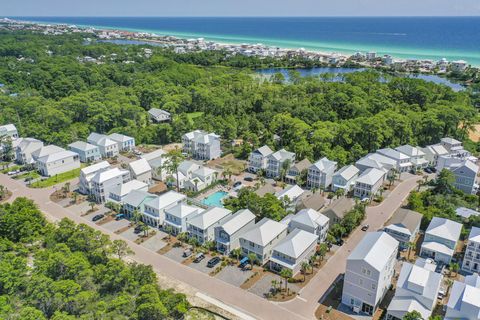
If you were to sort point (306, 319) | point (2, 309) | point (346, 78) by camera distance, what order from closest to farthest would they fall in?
point (2, 309)
point (306, 319)
point (346, 78)

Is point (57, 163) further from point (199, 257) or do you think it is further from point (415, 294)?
point (415, 294)

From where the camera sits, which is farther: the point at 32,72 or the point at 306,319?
the point at 32,72

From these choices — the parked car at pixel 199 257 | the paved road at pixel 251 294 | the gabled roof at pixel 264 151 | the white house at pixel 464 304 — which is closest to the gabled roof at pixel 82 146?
the paved road at pixel 251 294

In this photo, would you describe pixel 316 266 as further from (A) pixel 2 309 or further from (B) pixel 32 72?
(B) pixel 32 72

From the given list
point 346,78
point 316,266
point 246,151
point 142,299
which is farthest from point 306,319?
point 346,78

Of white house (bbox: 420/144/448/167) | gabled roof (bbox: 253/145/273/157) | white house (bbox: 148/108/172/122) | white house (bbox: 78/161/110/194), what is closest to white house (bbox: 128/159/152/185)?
white house (bbox: 78/161/110/194)

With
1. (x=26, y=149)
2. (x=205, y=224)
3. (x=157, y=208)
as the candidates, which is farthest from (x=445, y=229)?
(x=26, y=149)

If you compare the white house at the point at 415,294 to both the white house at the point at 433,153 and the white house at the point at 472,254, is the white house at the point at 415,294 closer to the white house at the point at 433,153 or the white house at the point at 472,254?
the white house at the point at 472,254
